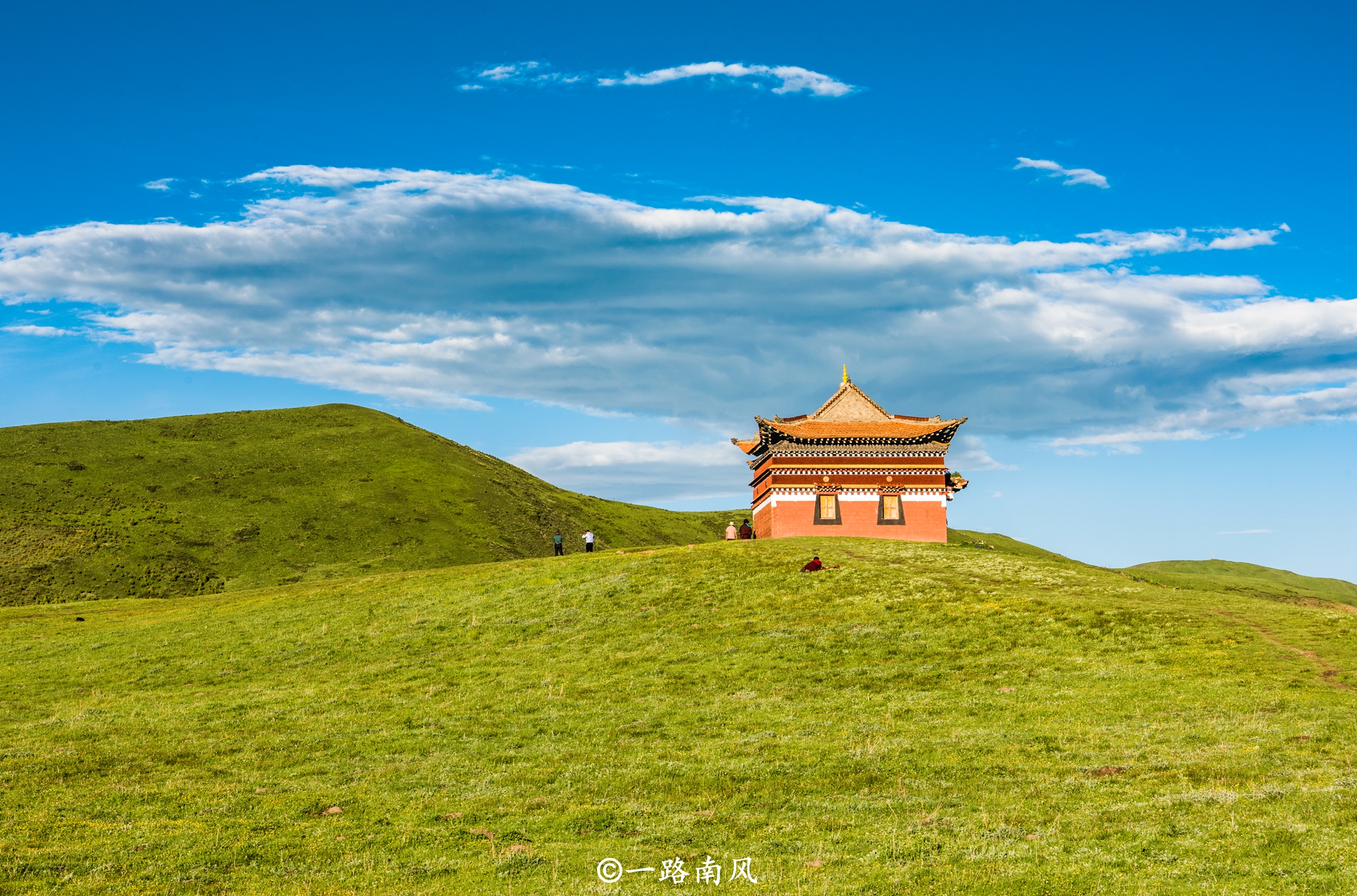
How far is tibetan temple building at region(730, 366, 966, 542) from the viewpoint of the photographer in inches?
2849

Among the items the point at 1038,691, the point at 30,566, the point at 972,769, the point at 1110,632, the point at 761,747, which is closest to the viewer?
the point at 972,769

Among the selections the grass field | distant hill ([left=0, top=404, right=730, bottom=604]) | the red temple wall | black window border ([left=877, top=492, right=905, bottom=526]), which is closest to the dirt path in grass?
the grass field

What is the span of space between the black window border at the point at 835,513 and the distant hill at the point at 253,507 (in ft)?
154

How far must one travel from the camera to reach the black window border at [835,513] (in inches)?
2849

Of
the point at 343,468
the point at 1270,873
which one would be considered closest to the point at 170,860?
the point at 1270,873

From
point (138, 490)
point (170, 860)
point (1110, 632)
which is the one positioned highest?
point (138, 490)

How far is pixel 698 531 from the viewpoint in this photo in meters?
172

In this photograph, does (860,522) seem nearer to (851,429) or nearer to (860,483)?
(860,483)

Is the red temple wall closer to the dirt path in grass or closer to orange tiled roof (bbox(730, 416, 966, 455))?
orange tiled roof (bbox(730, 416, 966, 455))

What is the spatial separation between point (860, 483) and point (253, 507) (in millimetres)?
82492

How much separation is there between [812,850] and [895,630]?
80.2 ft

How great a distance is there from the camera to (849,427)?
74875mm

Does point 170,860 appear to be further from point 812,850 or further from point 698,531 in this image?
point 698,531

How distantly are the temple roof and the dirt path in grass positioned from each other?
32573mm
